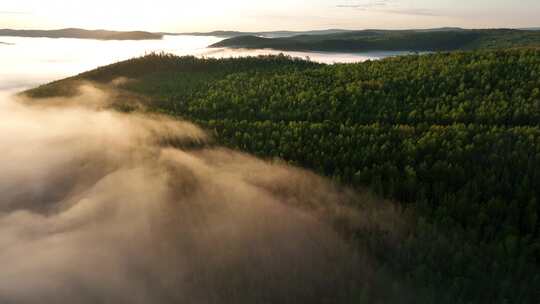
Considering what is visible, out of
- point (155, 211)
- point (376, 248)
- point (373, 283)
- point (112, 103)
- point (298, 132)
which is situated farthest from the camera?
point (112, 103)

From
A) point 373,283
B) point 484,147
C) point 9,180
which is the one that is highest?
point 484,147

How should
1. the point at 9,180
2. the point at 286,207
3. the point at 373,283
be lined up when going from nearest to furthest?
1. the point at 373,283
2. the point at 286,207
3. the point at 9,180

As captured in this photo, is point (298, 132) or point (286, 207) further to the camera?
point (298, 132)

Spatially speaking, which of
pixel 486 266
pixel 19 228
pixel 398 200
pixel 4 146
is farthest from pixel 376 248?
pixel 4 146

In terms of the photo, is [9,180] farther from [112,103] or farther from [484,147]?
[484,147]

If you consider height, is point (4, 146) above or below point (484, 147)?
below

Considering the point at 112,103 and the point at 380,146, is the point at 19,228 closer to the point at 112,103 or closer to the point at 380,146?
the point at 380,146

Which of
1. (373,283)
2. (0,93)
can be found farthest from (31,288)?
(0,93)
